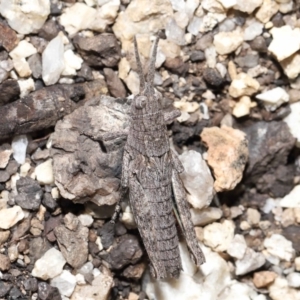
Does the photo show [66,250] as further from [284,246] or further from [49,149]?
[284,246]

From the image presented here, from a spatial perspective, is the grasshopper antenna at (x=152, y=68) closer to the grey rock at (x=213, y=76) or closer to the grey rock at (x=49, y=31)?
the grey rock at (x=213, y=76)

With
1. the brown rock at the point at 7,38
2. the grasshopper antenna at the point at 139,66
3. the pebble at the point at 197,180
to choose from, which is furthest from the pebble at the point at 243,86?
the brown rock at the point at 7,38

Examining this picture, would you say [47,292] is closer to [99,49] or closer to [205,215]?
[205,215]

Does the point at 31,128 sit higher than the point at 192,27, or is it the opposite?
the point at 192,27

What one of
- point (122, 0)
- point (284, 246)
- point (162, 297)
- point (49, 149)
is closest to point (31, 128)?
point (49, 149)

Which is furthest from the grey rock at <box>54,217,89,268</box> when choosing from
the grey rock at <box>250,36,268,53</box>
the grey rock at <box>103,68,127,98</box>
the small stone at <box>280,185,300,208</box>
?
the grey rock at <box>250,36,268,53</box>

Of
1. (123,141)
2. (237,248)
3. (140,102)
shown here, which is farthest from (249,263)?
(140,102)
